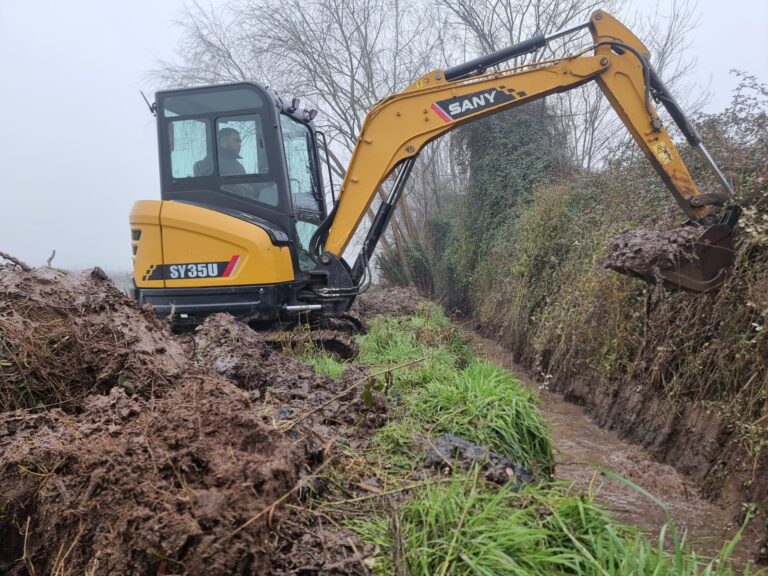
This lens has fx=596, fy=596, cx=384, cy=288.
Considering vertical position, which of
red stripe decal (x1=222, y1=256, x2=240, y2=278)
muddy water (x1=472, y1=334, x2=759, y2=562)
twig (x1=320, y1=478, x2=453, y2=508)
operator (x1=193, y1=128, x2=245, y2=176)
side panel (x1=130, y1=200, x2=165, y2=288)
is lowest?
muddy water (x1=472, y1=334, x2=759, y2=562)

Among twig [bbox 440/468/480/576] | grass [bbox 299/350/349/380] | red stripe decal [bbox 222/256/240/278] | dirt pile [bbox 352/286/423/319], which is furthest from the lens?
dirt pile [bbox 352/286/423/319]

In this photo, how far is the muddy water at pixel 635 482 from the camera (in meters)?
3.38

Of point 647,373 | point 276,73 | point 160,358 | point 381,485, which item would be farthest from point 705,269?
point 276,73

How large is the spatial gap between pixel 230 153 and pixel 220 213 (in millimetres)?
711

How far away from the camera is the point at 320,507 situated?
2438 millimetres

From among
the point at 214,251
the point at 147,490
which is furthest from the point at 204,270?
the point at 147,490

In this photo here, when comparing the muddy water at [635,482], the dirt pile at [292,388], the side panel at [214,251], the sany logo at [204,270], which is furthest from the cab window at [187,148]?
the muddy water at [635,482]

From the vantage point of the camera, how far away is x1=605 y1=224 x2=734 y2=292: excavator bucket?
422cm

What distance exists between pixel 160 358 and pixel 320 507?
4.52 ft

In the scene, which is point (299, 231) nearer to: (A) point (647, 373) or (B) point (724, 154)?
(A) point (647, 373)

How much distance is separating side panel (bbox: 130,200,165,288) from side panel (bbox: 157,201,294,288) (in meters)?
0.07

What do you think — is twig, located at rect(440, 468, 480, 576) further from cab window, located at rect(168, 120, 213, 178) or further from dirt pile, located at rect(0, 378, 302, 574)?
cab window, located at rect(168, 120, 213, 178)

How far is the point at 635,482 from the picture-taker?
416 centimetres

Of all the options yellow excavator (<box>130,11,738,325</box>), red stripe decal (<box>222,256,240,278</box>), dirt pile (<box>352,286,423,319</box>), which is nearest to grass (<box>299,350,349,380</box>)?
yellow excavator (<box>130,11,738,325</box>)
